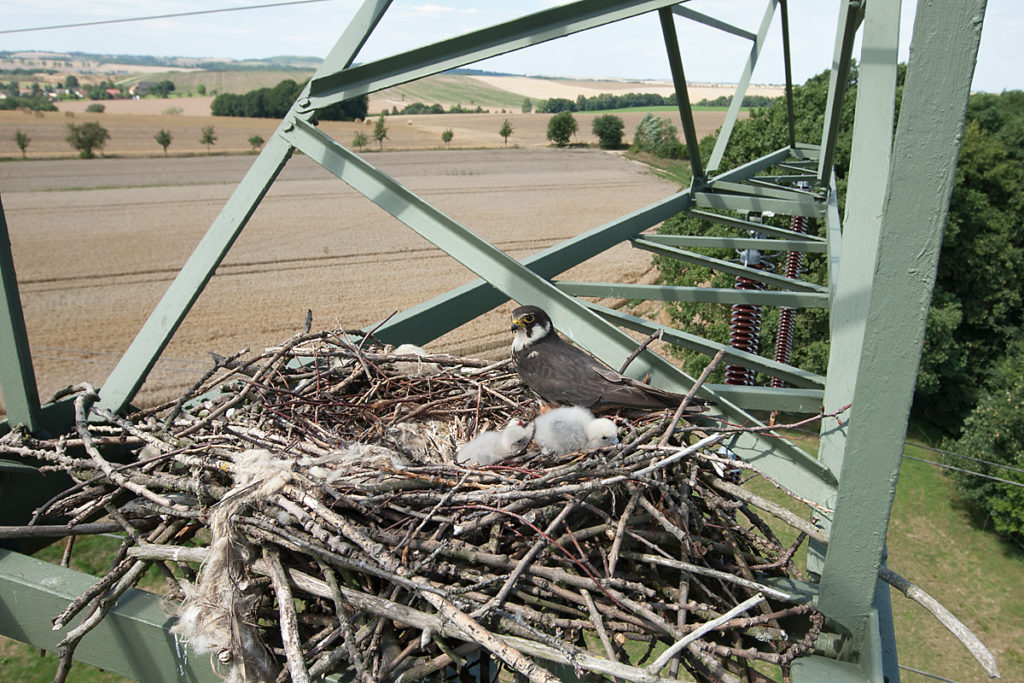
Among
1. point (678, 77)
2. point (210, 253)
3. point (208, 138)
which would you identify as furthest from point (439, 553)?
point (208, 138)

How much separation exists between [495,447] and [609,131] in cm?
6477

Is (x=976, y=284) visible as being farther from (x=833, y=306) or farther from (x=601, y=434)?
(x=601, y=434)

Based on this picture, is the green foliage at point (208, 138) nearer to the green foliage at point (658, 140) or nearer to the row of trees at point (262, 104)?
the row of trees at point (262, 104)

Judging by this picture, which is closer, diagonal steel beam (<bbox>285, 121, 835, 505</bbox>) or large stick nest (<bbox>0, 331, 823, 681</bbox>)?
large stick nest (<bbox>0, 331, 823, 681</bbox>)

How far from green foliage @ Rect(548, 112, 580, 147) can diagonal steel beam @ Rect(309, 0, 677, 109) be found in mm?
61071

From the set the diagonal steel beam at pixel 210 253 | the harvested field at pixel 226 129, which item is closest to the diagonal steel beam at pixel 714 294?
the diagonal steel beam at pixel 210 253

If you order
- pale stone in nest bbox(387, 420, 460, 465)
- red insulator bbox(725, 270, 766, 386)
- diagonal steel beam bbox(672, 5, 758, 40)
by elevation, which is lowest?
red insulator bbox(725, 270, 766, 386)

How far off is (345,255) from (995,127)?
35458mm

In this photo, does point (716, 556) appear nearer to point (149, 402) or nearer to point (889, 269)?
point (889, 269)

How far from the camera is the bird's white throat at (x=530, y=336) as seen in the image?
3.53 m

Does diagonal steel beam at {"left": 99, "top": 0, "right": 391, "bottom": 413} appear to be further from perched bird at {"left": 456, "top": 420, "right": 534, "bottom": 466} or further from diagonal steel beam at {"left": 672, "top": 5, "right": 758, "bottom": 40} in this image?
diagonal steel beam at {"left": 672, "top": 5, "right": 758, "bottom": 40}

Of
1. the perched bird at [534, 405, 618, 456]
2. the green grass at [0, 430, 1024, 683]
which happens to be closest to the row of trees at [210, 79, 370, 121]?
the green grass at [0, 430, 1024, 683]

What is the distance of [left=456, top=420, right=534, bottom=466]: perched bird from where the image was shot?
2926 mm

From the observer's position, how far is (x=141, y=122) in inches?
2564
